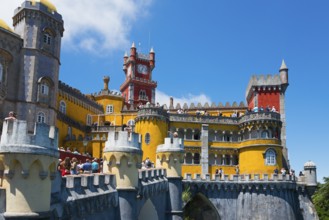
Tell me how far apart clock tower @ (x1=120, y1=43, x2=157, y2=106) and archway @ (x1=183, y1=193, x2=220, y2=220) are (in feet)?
94.3

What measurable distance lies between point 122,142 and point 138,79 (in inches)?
2119

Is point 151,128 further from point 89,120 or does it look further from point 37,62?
point 37,62

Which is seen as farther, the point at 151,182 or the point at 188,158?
the point at 188,158

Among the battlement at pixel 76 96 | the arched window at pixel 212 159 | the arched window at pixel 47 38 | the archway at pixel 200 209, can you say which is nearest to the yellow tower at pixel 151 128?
the archway at pixel 200 209

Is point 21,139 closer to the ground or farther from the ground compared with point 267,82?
closer to the ground

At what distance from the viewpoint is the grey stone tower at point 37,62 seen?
39.4 metres

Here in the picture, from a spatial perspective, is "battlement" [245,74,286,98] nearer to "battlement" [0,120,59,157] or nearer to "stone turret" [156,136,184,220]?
"stone turret" [156,136,184,220]

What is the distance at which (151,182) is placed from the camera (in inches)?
960

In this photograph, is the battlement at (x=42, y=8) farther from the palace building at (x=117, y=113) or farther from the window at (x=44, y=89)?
the window at (x=44, y=89)

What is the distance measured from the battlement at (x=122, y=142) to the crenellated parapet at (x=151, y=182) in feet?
9.12

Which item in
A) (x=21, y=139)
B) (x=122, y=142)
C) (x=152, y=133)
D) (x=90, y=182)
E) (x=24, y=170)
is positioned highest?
(x=152, y=133)

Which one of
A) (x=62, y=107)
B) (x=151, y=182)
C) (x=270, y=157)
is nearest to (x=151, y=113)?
(x=62, y=107)

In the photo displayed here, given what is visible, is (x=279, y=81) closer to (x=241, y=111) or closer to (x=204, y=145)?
(x=241, y=111)

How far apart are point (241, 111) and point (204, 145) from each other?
1602 centimetres
